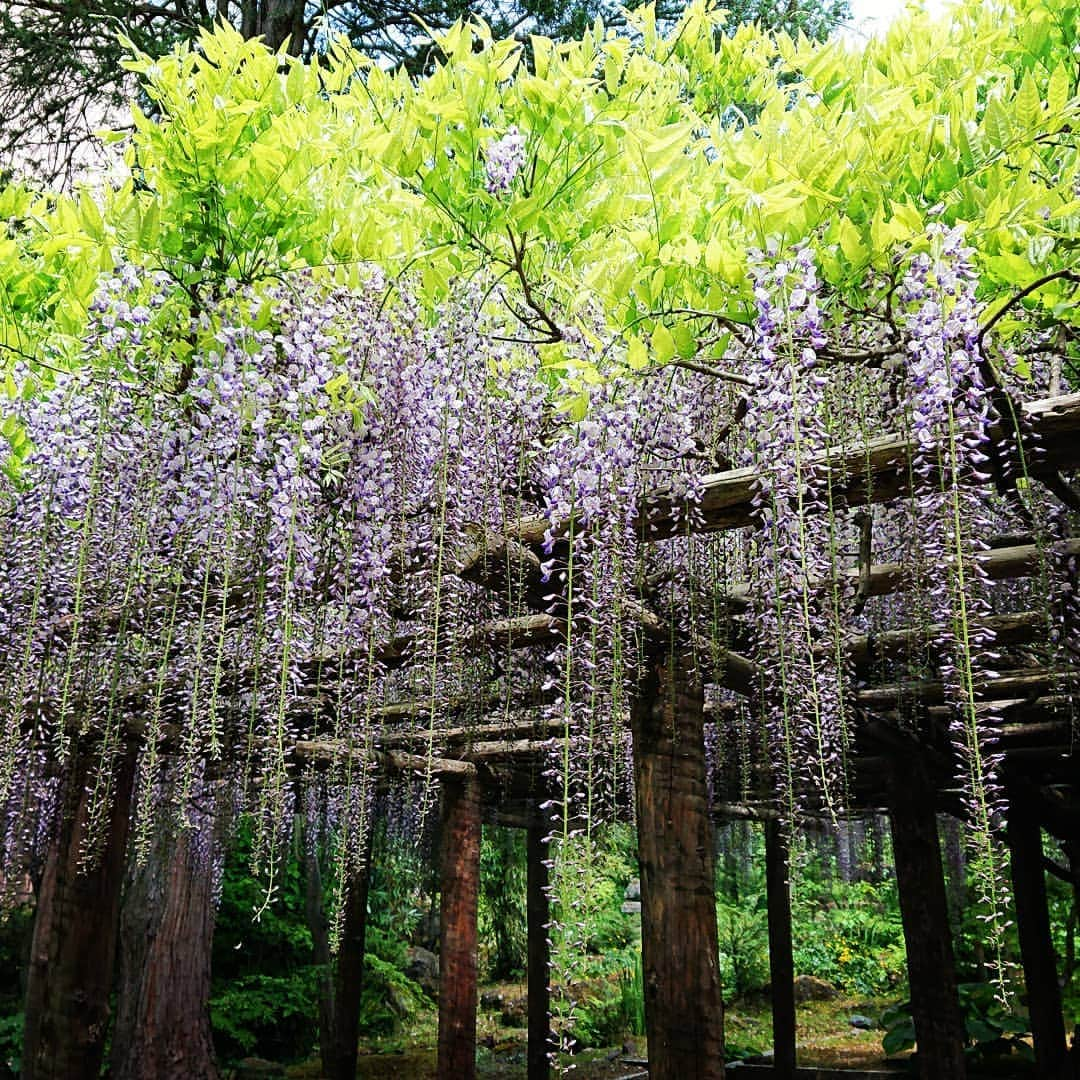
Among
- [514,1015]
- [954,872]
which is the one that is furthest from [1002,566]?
[514,1015]

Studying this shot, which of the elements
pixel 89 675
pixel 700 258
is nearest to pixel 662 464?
pixel 700 258

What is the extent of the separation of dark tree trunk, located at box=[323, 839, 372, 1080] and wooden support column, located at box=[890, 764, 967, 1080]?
166 inches

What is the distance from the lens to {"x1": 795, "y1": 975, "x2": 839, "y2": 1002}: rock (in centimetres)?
1475

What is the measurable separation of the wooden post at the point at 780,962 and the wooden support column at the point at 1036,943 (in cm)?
191

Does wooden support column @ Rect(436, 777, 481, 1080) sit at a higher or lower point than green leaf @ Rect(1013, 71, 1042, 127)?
lower

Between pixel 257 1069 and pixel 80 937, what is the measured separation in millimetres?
5020

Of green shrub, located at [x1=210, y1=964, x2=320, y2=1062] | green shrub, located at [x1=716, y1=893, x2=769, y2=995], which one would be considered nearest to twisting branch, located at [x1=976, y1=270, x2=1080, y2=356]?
green shrub, located at [x1=210, y1=964, x2=320, y2=1062]

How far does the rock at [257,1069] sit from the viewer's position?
30.2 feet

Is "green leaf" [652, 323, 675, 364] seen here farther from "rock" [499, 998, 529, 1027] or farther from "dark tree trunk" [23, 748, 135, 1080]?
"rock" [499, 998, 529, 1027]

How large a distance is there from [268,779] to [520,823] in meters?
6.93

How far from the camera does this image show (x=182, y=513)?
304 cm

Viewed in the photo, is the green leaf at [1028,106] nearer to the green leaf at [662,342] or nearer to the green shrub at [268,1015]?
the green leaf at [662,342]

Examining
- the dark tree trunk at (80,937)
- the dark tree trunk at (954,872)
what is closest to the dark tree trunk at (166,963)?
the dark tree trunk at (80,937)

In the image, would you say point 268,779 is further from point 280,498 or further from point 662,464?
point 662,464
